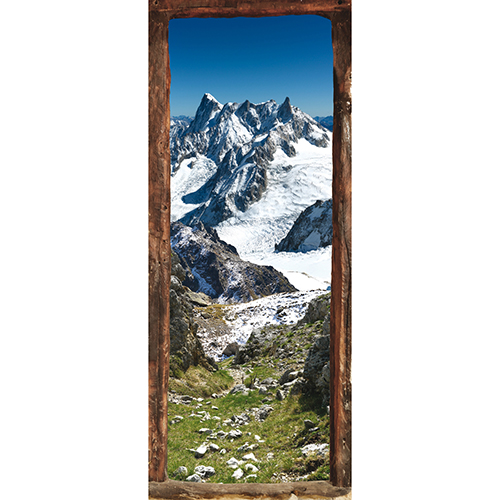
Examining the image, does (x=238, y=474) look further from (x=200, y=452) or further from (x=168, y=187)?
(x=168, y=187)

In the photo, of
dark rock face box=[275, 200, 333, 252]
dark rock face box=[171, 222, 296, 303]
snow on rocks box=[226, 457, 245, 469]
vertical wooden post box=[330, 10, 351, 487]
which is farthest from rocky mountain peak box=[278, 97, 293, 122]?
snow on rocks box=[226, 457, 245, 469]

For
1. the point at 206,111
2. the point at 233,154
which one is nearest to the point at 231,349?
the point at 206,111

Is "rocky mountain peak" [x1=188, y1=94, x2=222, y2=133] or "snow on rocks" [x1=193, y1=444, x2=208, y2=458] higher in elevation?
"rocky mountain peak" [x1=188, y1=94, x2=222, y2=133]

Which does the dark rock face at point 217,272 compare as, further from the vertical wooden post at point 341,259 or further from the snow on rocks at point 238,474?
the vertical wooden post at point 341,259

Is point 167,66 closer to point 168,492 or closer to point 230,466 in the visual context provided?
point 168,492

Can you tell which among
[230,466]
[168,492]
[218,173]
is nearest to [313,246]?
[218,173]

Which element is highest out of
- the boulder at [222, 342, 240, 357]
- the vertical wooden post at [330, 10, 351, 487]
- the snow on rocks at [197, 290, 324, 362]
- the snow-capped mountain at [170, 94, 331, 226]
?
the snow-capped mountain at [170, 94, 331, 226]

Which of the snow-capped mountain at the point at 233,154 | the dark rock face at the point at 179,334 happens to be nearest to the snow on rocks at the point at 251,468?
the dark rock face at the point at 179,334

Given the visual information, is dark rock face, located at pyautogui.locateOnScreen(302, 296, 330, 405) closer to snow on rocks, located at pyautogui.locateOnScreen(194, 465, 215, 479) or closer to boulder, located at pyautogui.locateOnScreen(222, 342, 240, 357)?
snow on rocks, located at pyautogui.locateOnScreen(194, 465, 215, 479)
